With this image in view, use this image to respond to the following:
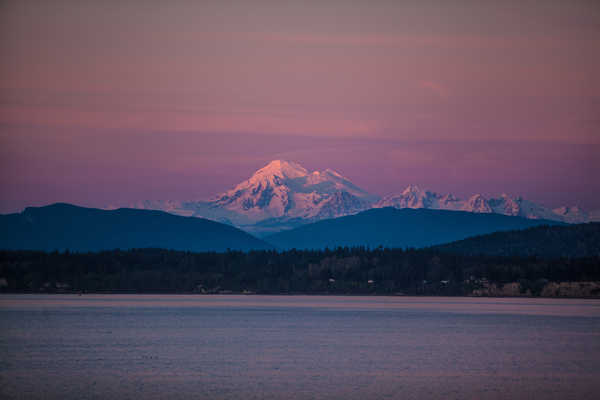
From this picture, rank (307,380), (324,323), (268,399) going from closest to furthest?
(268,399) < (307,380) < (324,323)

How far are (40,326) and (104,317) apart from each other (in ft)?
98.8

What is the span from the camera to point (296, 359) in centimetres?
8756

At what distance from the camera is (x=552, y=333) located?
126 meters

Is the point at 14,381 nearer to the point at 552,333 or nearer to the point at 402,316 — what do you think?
the point at 552,333

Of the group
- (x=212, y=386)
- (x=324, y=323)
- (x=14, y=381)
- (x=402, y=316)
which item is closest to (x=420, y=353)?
(x=212, y=386)

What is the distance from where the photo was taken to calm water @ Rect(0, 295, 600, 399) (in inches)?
2574

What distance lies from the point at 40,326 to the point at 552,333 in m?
73.6

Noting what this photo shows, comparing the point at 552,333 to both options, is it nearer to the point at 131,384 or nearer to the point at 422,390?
the point at 422,390

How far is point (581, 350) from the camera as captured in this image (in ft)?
324

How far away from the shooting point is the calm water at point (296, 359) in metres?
65.4

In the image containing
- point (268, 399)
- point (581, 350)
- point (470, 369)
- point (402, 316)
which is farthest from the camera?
point (402, 316)

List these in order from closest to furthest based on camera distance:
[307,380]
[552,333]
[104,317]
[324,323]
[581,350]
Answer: [307,380]
[581,350]
[552,333]
[324,323]
[104,317]

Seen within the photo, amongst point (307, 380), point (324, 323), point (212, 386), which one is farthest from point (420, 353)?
point (324, 323)

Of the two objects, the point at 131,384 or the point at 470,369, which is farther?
the point at 470,369
